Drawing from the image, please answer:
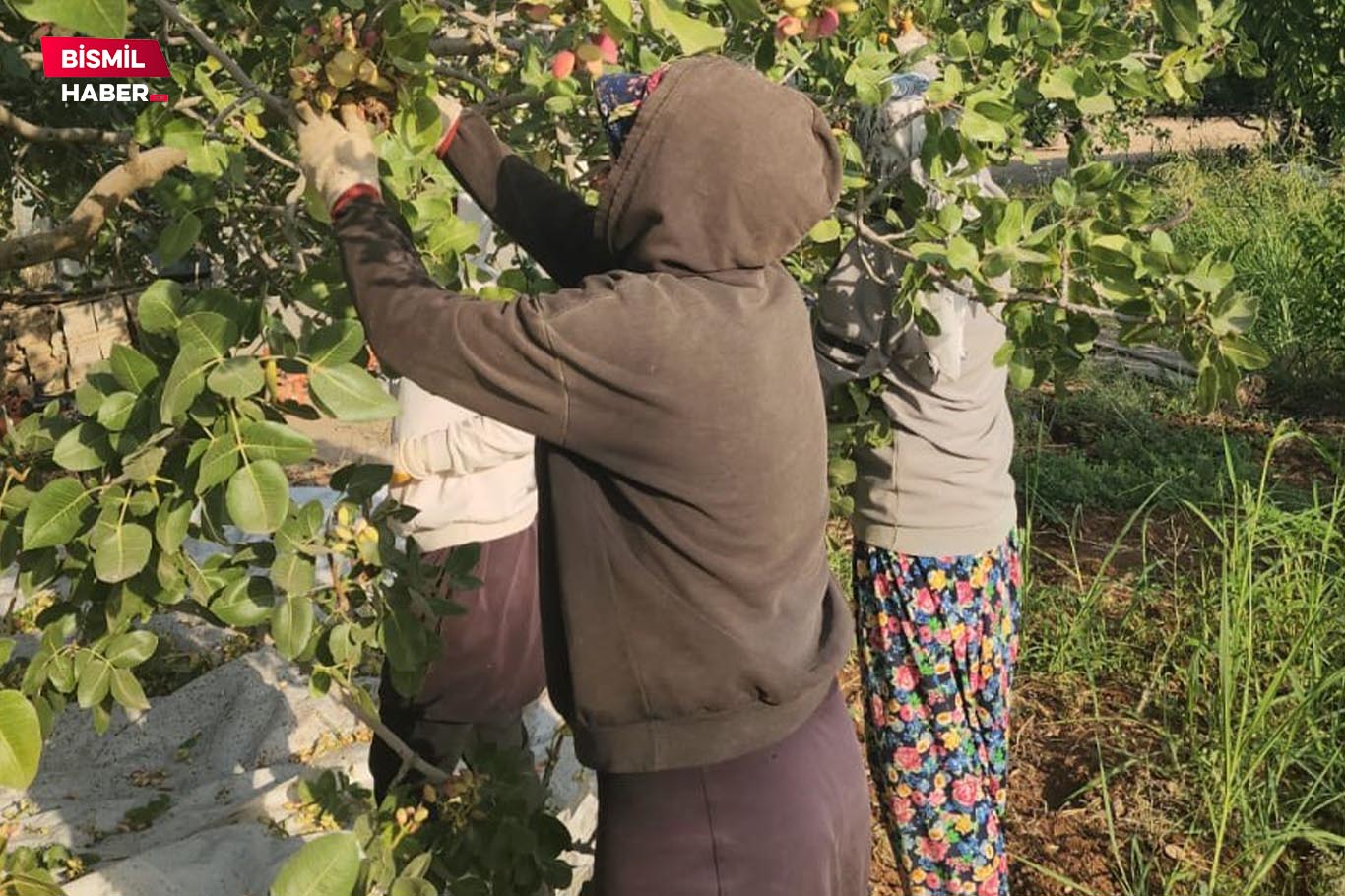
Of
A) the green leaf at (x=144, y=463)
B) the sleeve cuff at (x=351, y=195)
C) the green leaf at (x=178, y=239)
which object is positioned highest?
the sleeve cuff at (x=351, y=195)

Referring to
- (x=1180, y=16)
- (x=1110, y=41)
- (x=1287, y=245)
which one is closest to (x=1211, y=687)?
(x=1110, y=41)

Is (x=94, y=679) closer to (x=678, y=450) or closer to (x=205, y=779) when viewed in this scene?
(x=678, y=450)

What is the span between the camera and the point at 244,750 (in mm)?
3555

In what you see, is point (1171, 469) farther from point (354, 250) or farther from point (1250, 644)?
point (354, 250)

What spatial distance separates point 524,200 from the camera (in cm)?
164

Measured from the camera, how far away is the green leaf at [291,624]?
51.9 inches

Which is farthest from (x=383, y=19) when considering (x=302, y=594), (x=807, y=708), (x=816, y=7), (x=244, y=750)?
(x=244, y=750)

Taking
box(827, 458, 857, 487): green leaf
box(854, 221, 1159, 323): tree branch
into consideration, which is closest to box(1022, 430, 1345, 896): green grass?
box(827, 458, 857, 487): green leaf

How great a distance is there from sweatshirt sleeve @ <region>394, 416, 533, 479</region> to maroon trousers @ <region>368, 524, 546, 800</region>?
18cm

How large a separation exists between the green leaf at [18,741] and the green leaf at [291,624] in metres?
0.31

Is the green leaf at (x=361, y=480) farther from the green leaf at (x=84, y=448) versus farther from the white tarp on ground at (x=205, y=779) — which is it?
the white tarp on ground at (x=205, y=779)

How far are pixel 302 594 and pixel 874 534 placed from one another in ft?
4.10

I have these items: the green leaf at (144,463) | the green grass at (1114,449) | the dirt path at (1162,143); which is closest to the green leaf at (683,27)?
the green leaf at (144,463)

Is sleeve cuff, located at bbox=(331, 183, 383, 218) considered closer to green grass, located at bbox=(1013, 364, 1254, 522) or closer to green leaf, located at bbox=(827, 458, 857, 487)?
green leaf, located at bbox=(827, 458, 857, 487)
